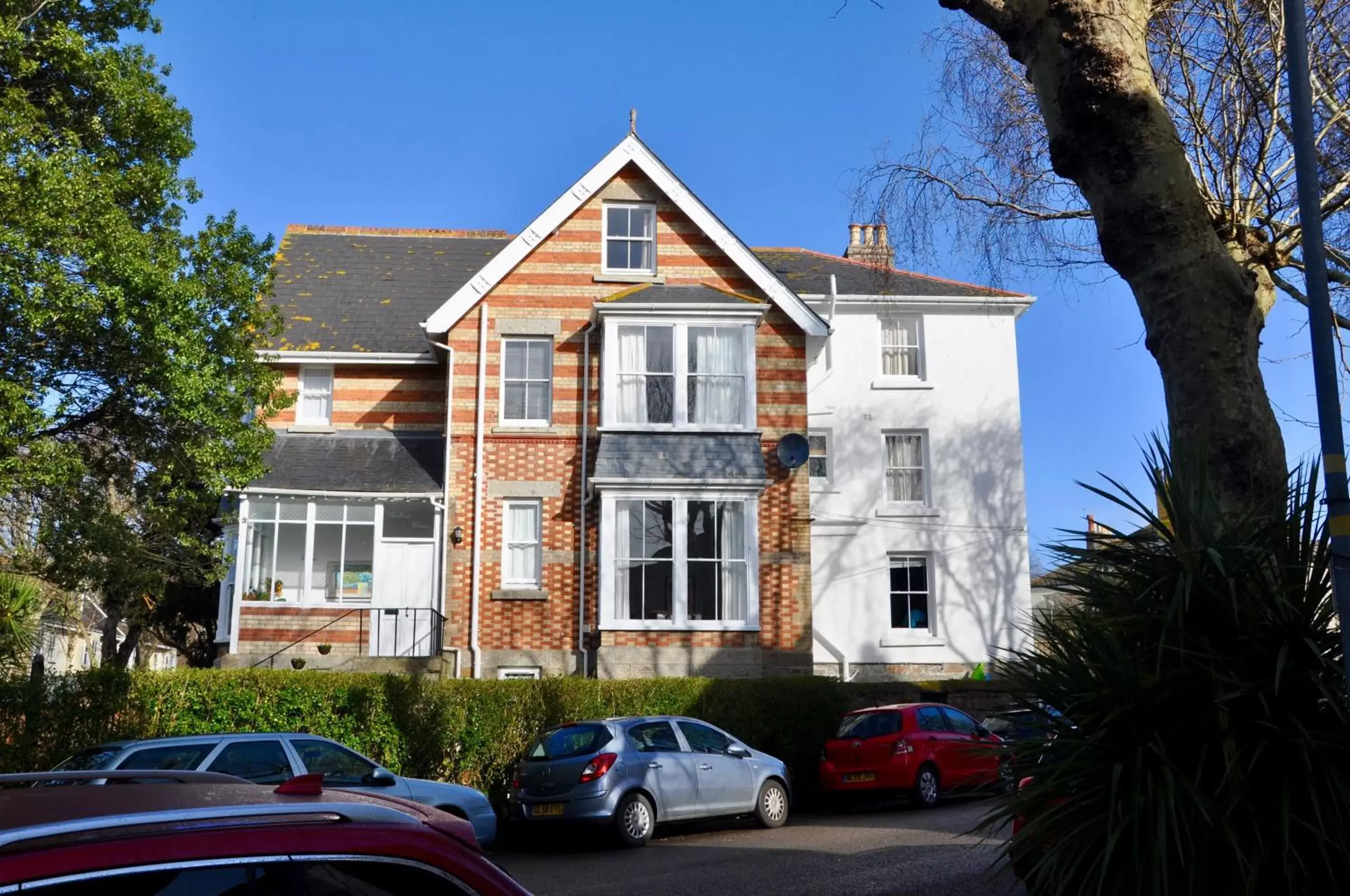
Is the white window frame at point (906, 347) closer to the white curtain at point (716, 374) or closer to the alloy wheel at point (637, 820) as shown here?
the white curtain at point (716, 374)

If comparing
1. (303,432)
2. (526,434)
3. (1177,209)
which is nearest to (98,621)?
(303,432)

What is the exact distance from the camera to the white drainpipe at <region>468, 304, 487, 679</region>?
22.3 metres

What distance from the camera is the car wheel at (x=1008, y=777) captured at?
6.99m

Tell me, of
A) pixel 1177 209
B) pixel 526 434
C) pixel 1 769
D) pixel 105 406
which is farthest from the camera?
pixel 526 434

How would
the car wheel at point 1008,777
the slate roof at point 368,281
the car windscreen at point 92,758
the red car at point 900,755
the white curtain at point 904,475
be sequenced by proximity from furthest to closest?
the white curtain at point 904,475, the slate roof at point 368,281, the red car at point 900,755, the car windscreen at point 92,758, the car wheel at point 1008,777

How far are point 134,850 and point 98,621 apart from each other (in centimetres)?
4332

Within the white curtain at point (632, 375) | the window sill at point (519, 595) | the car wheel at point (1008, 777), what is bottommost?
the car wheel at point (1008, 777)

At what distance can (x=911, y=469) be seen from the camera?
90.7 ft

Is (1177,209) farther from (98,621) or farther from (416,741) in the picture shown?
(98,621)

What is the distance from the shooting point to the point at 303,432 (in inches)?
969

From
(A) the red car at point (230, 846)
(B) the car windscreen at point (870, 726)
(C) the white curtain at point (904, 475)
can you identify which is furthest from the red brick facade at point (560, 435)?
(A) the red car at point (230, 846)

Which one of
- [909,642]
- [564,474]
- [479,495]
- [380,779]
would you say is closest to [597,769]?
[380,779]

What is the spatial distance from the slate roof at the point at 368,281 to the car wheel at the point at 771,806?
12.8m

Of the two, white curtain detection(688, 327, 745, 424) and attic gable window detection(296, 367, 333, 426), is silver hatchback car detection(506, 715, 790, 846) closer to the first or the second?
white curtain detection(688, 327, 745, 424)
